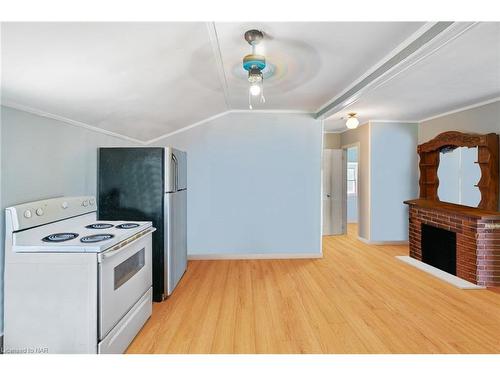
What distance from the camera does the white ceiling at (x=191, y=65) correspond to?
1468mm

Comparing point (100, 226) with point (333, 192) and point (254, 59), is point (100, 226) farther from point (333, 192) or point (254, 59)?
point (333, 192)

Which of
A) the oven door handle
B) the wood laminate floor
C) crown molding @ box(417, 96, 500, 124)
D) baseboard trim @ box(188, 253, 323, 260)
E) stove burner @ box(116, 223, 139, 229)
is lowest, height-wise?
the wood laminate floor

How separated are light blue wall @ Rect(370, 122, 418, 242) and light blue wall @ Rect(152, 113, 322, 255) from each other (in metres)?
1.47

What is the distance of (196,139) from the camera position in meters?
4.05

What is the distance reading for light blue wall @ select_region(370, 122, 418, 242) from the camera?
484cm

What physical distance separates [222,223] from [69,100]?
2.55 metres

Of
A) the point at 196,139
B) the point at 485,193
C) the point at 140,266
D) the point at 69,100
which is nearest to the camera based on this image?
the point at 69,100

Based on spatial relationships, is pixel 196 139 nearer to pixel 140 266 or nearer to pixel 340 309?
pixel 140 266

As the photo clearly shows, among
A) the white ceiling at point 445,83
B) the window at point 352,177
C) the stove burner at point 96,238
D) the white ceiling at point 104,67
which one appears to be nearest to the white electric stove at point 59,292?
the stove burner at point 96,238

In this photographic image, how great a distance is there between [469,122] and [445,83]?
1.46 m

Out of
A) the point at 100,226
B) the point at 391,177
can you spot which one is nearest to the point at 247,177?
the point at 100,226

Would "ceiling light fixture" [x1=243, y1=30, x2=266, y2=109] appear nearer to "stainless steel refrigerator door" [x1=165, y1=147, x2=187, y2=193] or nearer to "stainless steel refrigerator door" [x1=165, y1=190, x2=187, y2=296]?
"stainless steel refrigerator door" [x1=165, y1=147, x2=187, y2=193]

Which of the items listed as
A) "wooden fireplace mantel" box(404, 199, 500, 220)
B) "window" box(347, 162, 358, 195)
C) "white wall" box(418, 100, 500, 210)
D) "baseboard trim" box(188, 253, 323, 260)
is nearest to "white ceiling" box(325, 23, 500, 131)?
"white wall" box(418, 100, 500, 210)
